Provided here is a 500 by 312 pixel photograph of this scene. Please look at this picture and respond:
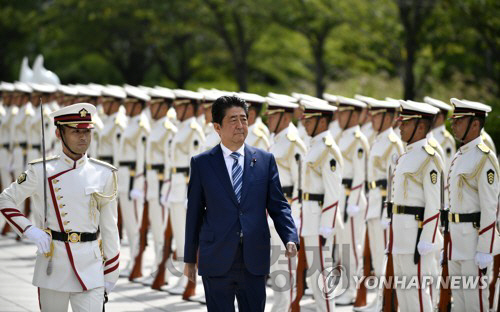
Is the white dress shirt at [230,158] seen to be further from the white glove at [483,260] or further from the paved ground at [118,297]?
the paved ground at [118,297]

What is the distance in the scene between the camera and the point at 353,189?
11570mm

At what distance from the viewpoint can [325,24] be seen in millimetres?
24953

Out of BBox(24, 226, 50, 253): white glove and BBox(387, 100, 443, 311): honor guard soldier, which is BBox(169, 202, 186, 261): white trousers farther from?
BBox(24, 226, 50, 253): white glove

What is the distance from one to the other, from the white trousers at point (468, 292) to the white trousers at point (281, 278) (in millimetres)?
1522

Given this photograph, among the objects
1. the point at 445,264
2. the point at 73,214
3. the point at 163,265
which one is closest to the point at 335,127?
the point at 163,265

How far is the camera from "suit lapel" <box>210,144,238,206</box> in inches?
264

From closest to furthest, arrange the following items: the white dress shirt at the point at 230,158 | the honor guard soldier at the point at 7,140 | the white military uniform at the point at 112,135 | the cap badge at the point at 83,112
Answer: the white dress shirt at the point at 230,158 → the cap badge at the point at 83,112 → the white military uniform at the point at 112,135 → the honor guard soldier at the point at 7,140

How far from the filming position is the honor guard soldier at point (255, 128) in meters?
10.9

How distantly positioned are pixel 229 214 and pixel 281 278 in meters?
2.91

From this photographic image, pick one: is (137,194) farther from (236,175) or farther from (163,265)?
(236,175)

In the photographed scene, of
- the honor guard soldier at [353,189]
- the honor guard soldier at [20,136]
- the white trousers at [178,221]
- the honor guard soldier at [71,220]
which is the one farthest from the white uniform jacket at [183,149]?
the honor guard soldier at [20,136]

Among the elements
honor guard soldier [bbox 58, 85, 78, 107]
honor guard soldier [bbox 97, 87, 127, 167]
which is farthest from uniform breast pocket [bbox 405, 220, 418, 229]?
honor guard soldier [bbox 58, 85, 78, 107]

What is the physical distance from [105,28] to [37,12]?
4.08 m

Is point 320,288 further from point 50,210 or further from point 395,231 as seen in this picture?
point 50,210
